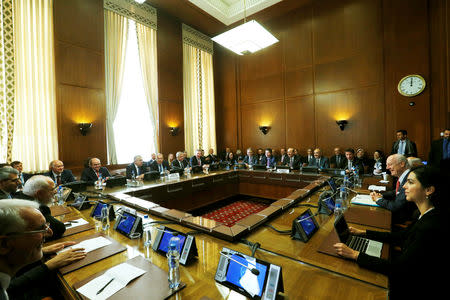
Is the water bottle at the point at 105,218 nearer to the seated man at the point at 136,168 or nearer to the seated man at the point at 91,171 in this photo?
the seated man at the point at 91,171

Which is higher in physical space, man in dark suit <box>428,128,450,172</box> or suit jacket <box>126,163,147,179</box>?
man in dark suit <box>428,128,450,172</box>

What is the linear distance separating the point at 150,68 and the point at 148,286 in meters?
6.46

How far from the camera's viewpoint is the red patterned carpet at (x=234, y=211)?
4136 millimetres

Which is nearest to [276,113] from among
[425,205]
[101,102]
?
[101,102]

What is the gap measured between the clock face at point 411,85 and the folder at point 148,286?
252 inches

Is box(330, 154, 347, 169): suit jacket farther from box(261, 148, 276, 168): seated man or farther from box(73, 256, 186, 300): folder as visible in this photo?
box(73, 256, 186, 300): folder

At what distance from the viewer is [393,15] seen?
5.31 meters

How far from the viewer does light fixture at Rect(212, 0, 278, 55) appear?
396 centimetres

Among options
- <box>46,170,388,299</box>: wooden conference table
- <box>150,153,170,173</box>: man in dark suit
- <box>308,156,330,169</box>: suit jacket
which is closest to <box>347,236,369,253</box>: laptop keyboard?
<box>46,170,388,299</box>: wooden conference table

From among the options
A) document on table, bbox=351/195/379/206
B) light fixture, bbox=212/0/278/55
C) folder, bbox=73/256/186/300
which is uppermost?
light fixture, bbox=212/0/278/55

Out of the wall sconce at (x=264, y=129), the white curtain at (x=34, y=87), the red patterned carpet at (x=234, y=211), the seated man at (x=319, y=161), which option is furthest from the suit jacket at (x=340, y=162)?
the white curtain at (x=34, y=87)

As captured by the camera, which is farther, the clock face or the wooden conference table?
the clock face

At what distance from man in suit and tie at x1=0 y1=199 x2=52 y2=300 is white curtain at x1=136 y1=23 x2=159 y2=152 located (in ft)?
19.1

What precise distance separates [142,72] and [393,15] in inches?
260
